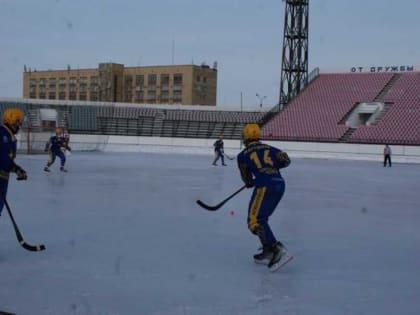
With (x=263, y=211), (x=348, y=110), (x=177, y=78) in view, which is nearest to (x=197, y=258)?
(x=263, y=211)

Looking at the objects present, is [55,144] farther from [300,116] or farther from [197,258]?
[300,116]

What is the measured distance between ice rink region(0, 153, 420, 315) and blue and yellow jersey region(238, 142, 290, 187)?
0.86 metres

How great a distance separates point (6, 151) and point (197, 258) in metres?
2.17

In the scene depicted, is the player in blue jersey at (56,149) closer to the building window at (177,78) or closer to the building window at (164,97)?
the building window at (177,78)

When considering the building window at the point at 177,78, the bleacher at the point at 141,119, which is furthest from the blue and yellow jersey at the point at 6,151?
the building window at the point at 177,78

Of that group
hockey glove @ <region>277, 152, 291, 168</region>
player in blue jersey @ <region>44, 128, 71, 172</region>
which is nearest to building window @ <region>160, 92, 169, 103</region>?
player in blue jersey @ <region>44, 128, 71, 172</region>

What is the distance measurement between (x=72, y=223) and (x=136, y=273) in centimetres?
305

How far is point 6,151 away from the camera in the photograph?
5.74 metres

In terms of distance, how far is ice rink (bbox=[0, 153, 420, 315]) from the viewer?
440cm

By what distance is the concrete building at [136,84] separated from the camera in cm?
8906

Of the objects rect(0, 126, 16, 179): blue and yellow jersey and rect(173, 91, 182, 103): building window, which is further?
rect(173, 91, 182, 103): building window

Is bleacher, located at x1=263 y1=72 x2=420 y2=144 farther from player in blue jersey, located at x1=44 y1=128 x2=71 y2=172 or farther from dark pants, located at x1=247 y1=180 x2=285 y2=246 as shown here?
dark pants, located at x1=247 y1=180 x2=285 y2=246

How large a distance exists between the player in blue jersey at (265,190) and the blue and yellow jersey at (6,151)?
2.28 meters

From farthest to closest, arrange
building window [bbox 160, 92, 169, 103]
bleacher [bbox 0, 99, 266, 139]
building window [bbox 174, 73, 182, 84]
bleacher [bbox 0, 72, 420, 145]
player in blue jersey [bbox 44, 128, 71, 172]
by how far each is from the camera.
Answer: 1. building window [bbox 160, 92, 169, 103]
2. building window [bbox 174, 73, 182, 84]
3. bleacher [bbox 0, 99, 266, 139]
4. bleacher [bbox 0, 72, 420, 145]
5. player in blue jersey [bbox 44, 128, 71, 172]
